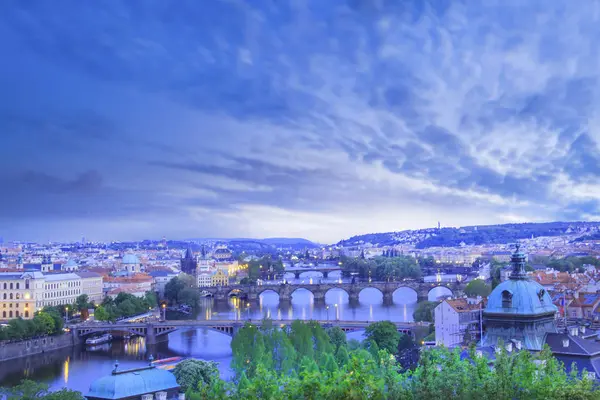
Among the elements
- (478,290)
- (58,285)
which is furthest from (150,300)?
(478,290)

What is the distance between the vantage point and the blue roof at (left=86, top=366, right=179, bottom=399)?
57.8 ft

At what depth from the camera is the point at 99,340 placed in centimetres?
4944

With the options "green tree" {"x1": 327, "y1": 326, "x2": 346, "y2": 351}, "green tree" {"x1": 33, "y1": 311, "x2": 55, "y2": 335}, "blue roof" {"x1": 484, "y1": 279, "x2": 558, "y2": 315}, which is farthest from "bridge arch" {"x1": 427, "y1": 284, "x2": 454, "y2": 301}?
"blue roof" {"x1": 484, "y1": 279, "x2": 558, "y2": 315}

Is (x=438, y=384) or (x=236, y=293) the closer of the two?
(x=438, y=384)

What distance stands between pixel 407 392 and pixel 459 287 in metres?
69.6

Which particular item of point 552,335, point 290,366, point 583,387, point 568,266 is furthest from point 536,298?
point 568,266

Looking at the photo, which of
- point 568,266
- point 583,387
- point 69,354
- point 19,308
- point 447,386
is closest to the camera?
point 583,387

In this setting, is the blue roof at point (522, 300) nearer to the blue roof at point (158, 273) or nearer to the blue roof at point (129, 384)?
the blue roof at point (129, 384)

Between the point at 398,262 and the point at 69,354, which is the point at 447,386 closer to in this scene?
the point at 69,354

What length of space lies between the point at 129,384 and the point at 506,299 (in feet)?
36.0

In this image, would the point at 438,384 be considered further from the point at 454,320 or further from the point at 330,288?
the point at 330,288

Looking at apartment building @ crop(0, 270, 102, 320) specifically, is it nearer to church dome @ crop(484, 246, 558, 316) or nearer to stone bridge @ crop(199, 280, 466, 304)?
stone bridge @ crop(199, 280, 466, 304)

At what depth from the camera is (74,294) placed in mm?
65125

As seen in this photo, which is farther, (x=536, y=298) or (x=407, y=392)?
(x=536, y=298)
